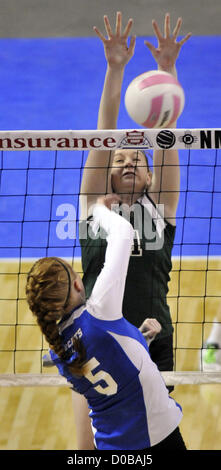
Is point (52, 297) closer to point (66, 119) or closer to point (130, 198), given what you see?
point (130, 198)

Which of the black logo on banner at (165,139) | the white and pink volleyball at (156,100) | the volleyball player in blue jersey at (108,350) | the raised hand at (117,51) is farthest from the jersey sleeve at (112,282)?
the raised hand at (117,51)

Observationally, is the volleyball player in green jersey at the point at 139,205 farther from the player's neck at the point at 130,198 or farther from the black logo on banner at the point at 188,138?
the black logo on banner at the point at 188,138

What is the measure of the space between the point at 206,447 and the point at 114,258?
2545 millimetres

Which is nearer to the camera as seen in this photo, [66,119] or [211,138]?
[211,138]

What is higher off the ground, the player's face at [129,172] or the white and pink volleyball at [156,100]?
the white and pink volleyball at [156,100]

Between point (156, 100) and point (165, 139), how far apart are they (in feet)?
1.32

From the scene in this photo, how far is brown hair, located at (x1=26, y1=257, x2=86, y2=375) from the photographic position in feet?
8.62

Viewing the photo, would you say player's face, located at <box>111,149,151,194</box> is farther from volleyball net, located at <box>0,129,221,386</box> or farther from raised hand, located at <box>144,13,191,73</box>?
volleyball net, located at <box>0,129,221,386</box>

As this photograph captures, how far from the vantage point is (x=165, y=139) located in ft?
12.0

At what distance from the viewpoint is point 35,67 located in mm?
8172

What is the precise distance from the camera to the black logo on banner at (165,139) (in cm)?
365

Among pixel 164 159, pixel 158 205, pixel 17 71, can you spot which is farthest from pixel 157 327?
pixel 17 71

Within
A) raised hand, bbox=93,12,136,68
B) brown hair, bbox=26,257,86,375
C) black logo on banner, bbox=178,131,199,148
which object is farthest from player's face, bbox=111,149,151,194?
brown hair, bbox=26,257,86,375

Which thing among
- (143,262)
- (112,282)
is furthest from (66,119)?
(112,282)
